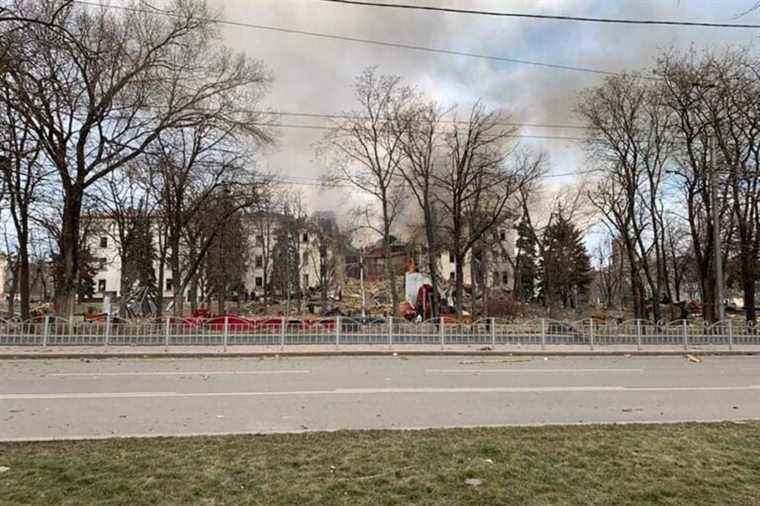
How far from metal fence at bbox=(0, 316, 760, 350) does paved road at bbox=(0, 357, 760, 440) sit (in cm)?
295

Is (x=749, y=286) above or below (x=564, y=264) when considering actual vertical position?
below

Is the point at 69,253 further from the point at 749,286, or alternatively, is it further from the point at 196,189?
the point at 749,286

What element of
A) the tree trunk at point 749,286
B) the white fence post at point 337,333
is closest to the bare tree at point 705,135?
the tree trunk at point 749,286

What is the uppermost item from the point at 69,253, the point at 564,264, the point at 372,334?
the point at 564,264

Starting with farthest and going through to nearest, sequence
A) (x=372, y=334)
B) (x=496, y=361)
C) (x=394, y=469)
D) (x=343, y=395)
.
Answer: (x=372, y=334) → (x=496, y=361) → (x=343, y=395) → (x=394, y=469)

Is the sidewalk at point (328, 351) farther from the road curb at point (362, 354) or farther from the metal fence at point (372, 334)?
the metal fence at point (372, 334)

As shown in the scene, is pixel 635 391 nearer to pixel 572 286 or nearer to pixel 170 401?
pixel 170 401

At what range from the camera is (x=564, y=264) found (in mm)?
62969

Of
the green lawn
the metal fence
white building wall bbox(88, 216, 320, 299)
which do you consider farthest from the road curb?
white building wall bbox(88, 216, 320, 299)

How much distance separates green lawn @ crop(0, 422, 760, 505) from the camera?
445 centimetres

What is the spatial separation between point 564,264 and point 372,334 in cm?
4731

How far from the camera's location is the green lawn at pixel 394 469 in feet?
14.6

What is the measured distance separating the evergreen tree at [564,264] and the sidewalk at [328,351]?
106 feet

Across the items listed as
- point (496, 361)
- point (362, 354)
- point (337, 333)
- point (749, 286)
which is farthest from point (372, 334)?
point (749, 286)
